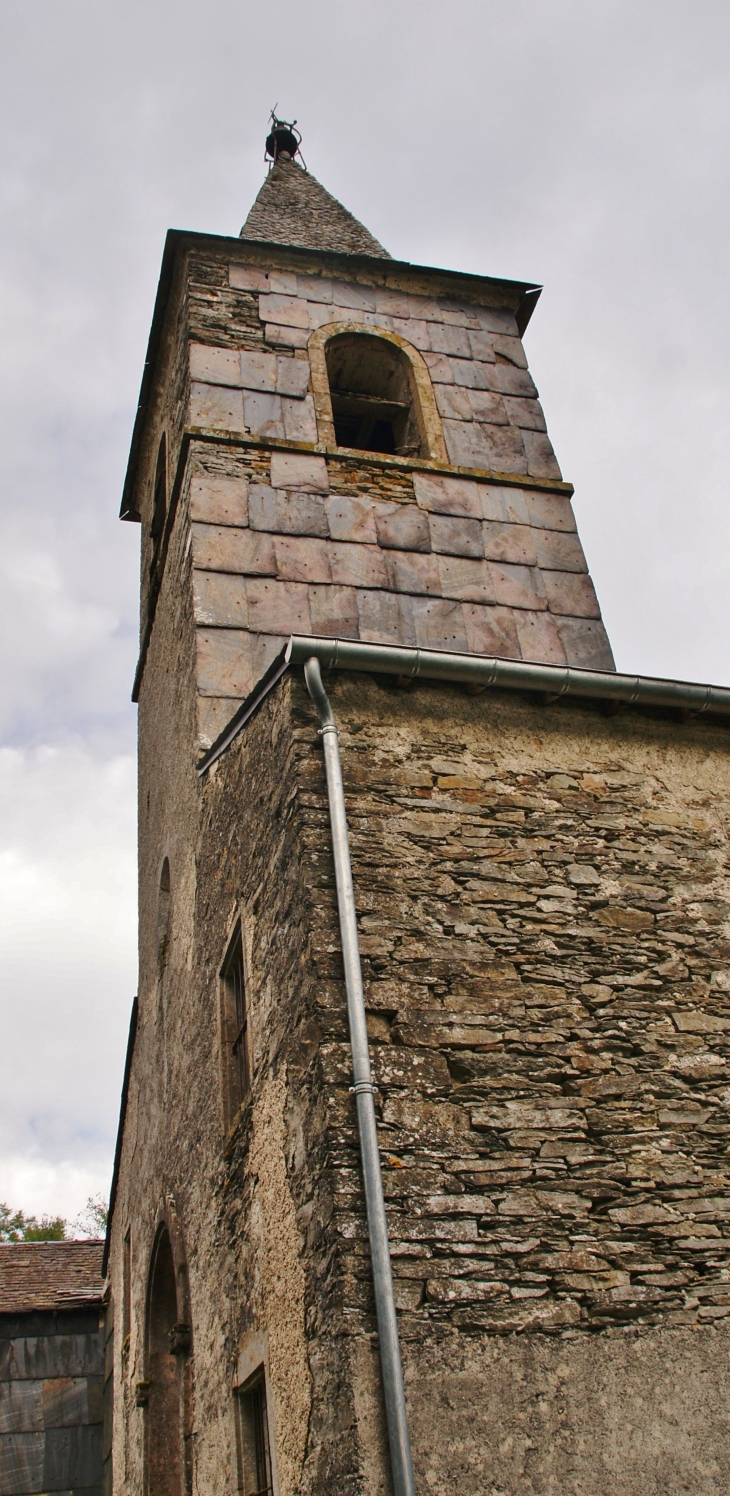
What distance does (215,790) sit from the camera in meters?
7.27

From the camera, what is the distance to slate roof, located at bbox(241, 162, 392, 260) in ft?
38.6

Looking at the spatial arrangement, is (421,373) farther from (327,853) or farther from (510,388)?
(327,853)

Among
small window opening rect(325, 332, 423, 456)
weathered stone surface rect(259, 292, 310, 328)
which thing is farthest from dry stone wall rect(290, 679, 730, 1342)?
weathered stone surface rect(259, 292, 310, 328)

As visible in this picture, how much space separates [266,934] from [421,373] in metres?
6.55

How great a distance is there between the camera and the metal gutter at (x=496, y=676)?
588 centimetres

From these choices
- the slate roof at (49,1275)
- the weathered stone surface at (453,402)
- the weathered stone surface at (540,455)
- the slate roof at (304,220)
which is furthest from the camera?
the slate roof at (49,1275)

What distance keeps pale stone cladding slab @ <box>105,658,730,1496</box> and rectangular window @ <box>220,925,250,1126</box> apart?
184 mm

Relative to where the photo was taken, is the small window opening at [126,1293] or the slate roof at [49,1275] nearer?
the small window opening at [126,1293]

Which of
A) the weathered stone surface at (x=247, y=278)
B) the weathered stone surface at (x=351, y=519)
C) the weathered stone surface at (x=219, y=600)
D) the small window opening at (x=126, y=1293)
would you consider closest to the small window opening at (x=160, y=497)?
the weathered stone surface at (x=247, y=278)

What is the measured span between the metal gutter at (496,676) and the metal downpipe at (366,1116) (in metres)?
→ 0.17

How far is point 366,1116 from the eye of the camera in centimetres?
450

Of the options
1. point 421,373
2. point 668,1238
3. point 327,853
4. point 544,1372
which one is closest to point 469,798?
point 327,853

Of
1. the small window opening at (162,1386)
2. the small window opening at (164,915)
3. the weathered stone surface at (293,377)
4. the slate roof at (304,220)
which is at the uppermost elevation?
the slate roof at (304,220)

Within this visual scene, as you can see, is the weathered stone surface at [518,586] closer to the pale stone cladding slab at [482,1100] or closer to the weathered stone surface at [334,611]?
the weathered stone surface at [334,611]
